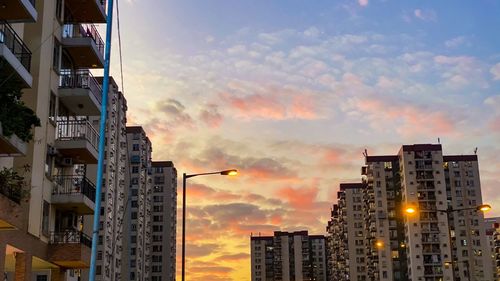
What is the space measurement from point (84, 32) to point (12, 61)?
1490 cm

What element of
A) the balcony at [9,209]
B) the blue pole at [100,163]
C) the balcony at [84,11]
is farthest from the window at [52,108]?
the blue pole at [100,163]

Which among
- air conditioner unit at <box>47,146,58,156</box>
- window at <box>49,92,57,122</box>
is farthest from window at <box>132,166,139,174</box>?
air conditioner unit at <box>47,146,58,156</box>

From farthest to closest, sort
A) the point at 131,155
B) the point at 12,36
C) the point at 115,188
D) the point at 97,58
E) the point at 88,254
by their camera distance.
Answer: the point at 131,155 → the point at 115,188 → the point at 97,58 → the point at 88,254 → the point at 12,36

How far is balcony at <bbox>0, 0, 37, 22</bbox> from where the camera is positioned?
24234 mm

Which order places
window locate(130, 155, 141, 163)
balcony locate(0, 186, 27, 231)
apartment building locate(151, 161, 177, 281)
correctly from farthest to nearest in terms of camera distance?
apartment building locate(151, 161, 177, 281) < window locate(130, 155, 141, 163) < balcony locate(0, 186, 27, 231)

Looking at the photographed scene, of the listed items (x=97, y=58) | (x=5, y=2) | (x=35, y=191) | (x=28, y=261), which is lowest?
(x=28, y=261)

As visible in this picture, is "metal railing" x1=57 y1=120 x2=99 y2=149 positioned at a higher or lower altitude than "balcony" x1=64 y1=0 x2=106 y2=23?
lower

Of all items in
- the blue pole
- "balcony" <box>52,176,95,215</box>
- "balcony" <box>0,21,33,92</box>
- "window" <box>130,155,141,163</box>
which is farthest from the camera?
"window" <box>130,155,141,163</box>

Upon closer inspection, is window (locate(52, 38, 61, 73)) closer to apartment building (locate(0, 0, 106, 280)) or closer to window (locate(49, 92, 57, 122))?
apartment building (locate(0, 0, 106, 280))

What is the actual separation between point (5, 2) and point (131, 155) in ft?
397

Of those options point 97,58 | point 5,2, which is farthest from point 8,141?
point 97,58

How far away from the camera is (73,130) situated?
118ft

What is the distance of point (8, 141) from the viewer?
22625 millimetres

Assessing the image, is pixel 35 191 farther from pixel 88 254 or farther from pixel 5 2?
pixel 5 2
